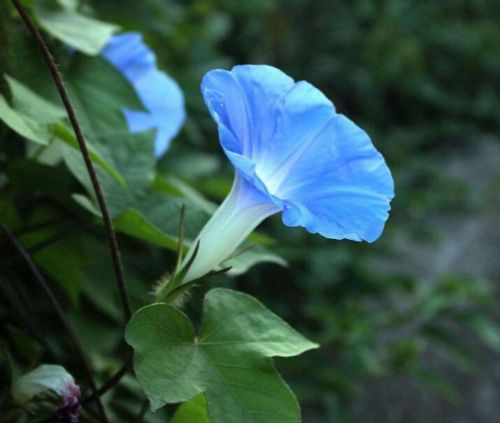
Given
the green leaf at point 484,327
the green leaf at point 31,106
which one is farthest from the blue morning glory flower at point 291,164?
the green leaf at point 484,327

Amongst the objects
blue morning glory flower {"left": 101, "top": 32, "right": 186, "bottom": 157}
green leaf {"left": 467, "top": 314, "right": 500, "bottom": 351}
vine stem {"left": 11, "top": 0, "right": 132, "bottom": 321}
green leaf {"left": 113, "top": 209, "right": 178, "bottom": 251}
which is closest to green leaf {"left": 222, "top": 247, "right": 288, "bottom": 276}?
green leaf {"left": 113, "top": 209, "right": 178, "bottom": 251}

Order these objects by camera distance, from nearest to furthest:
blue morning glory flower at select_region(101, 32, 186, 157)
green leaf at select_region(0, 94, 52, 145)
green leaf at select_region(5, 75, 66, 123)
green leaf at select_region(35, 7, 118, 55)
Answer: green leaf at select_region(0, 94, 52, 145) → green leaf at select_region(5, 75, 66, 123) → green leaf at select_region(35, 7, 118, 55) → blue morning glory flower at select_region(101, 32, 186, 157)

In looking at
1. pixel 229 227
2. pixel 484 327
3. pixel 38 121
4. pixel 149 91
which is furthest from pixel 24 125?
pixel 484 327

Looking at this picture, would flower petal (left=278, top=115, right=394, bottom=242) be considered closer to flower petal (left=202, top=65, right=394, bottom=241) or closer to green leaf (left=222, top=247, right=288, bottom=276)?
flower petal (left=202, top=65, right=394, bottom=241)

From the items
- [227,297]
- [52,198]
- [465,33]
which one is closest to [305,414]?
[52,198]

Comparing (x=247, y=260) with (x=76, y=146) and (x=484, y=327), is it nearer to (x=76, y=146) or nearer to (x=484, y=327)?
(x=76, y=146)

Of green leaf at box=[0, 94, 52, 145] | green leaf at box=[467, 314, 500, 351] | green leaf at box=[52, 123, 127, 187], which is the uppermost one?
green leaf at box=[0, 94, 52, 145]
